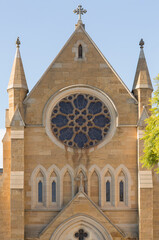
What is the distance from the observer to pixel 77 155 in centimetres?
3747

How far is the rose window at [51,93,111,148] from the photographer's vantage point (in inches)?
1486

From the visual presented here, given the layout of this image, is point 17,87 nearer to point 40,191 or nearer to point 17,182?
point 17,182

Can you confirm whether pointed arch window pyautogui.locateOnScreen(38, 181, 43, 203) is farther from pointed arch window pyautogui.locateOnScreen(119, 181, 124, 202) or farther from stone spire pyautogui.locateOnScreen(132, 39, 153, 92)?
stone spire pyautogui.locateOnScreen(132, 39, 153, 92)

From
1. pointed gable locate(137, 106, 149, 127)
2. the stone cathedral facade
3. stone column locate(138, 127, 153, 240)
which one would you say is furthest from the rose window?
stone column locate(138, 127, 153, 240)

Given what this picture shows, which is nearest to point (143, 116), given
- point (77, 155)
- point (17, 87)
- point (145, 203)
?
point (77, 155)

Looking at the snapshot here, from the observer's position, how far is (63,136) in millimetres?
37812

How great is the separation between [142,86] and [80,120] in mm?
4516

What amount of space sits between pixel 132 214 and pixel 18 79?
11.2 m

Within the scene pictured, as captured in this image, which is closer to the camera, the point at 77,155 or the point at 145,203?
the point at 145,203

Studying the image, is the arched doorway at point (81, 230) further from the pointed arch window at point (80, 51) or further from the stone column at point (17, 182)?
the pointed arch window at point (80, 51)

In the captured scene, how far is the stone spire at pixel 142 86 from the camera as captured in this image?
124ft

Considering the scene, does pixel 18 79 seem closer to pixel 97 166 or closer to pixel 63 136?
pixel 63 136

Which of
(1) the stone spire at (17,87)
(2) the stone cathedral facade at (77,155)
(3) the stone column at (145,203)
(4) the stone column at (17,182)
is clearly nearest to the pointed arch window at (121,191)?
(2) the stone cathedral facade at (77,155)

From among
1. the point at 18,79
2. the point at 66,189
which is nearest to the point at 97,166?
the point at 66,189
